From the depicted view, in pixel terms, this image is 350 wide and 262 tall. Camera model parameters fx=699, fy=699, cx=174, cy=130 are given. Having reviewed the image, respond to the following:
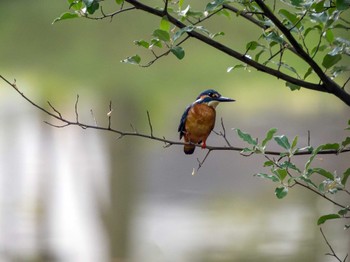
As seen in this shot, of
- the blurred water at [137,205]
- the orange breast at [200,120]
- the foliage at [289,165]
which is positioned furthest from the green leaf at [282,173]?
the blurred water at [137,205]

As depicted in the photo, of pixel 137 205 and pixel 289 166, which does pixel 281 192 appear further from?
pixel 137 205

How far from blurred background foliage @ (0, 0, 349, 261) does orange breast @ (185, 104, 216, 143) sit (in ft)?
2.87

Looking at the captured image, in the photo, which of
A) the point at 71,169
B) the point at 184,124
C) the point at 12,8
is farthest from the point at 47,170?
the point at 184,124

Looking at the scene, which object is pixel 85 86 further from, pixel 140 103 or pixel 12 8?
pixel 12 8

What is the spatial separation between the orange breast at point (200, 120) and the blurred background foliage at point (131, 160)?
87 centimetres

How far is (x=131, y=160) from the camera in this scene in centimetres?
203

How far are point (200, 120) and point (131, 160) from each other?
4.01 feet

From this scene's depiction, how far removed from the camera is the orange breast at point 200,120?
32.3 inches

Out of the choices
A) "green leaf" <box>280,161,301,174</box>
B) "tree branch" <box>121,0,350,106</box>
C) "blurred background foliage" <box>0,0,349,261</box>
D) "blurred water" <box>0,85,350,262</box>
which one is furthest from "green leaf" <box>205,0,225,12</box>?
"blurred water" <box>0,85,350,262</box>

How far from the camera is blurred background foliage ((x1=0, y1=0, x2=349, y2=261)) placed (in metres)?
1.87

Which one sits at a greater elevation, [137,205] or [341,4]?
[137,205]

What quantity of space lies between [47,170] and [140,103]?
1.46 ft

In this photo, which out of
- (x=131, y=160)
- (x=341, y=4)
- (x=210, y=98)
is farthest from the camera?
(x=131, y=160)

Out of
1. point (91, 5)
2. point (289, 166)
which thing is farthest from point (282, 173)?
point (91, 5)
